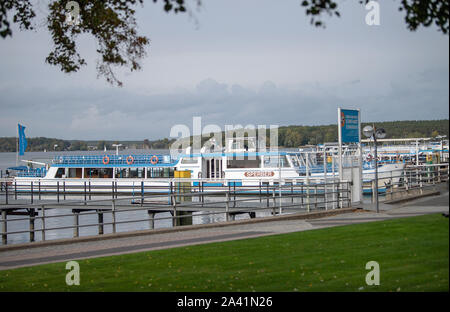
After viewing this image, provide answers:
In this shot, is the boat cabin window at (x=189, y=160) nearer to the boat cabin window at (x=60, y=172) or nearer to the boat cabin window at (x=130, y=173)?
the boat cabin window at (x=130, y=173)

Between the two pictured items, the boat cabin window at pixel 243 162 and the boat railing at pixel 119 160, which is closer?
the boat cabin window at pixel 243 162

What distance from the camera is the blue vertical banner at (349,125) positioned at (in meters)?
22.6

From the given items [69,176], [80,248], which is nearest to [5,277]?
[80,248]

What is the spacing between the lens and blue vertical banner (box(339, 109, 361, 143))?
2258 centimetres

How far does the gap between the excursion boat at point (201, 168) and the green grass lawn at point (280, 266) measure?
74.3 ft

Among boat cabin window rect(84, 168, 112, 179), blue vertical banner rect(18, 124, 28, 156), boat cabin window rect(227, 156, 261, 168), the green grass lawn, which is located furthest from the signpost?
blue vertical banner rect(18, 124, 28, 156)

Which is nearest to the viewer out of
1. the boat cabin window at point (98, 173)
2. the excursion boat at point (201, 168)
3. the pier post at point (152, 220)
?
the pier post at point (152, 220)

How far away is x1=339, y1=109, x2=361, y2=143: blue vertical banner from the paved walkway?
3177mm

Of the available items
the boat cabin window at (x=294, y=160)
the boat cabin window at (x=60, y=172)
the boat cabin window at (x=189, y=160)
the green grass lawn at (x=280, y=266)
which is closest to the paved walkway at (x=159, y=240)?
the green grass lawn at (x=280, y=266)

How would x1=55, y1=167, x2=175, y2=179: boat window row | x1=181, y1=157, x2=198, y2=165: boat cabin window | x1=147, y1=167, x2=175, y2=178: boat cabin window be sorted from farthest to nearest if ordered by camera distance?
x1=55, y1=167, x2=175, y2=179: boat window row → x1=147, y1=167, x2=175, y2=178: boat cabin window → x1=181, y1=157, x2=198, y2=165: boat cabin window

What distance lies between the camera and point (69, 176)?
4516cm

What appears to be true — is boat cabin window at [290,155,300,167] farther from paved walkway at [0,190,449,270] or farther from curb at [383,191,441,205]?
paved walkway at [0,190,449,270]
